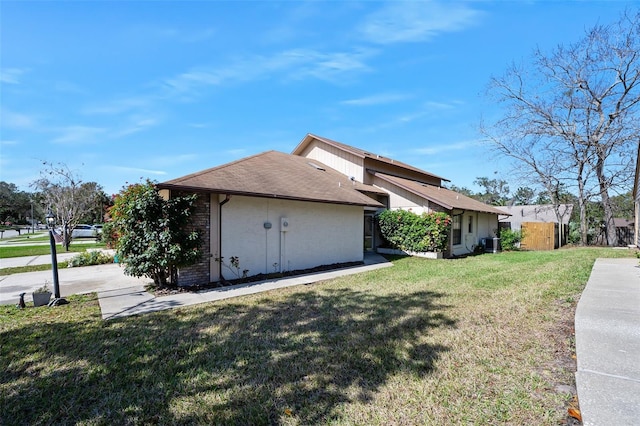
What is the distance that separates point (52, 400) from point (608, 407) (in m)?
5.06

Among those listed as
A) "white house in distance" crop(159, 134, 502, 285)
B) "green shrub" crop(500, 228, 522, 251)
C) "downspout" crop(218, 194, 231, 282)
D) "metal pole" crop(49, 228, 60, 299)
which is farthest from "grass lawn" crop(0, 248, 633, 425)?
"green shrub" crop(500, 228, 522, 251)

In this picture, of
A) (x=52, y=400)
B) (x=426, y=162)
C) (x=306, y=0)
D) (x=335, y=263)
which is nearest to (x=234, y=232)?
(x=335, y=263)

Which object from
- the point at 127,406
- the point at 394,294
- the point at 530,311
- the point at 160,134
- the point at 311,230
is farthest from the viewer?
the point at 160,134

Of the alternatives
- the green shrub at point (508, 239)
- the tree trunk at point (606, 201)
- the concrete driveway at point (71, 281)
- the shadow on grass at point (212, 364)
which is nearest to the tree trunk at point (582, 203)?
the tree trunk at point (606, 201)

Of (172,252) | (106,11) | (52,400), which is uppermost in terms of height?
(106,11)

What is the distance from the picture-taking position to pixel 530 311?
546 centimetres

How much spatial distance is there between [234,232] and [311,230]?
3.08 m

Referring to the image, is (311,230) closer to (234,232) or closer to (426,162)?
(234,232)

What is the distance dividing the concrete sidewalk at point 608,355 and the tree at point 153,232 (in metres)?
7.38

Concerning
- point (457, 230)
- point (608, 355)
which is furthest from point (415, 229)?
point (608, 355)

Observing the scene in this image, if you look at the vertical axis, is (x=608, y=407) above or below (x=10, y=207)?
below

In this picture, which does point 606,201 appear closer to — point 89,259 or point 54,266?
point 54,266

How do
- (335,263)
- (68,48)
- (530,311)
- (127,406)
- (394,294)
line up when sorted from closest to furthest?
(127,406)
(530,311)
(394,294)
(68,48)
(335,263)

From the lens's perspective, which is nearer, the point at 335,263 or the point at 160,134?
the point at 335,263
